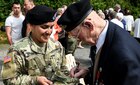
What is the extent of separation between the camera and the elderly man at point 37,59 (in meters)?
3.50

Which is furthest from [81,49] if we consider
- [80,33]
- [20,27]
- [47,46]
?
[80,33]

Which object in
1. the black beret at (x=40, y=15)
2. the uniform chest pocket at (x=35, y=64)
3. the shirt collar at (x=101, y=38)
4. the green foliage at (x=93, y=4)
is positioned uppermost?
the black beret at (x=40, y=15)

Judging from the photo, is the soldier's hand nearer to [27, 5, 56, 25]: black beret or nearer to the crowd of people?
the crowd of people

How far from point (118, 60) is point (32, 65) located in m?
1.14

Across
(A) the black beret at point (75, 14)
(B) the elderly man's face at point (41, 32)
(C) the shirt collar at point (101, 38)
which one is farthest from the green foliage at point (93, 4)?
(C) the shirt collar at point (101, 38)

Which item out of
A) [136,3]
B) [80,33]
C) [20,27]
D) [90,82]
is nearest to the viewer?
[80,33]

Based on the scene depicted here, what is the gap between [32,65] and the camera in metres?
3.55

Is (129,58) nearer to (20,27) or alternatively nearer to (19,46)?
(19,46)

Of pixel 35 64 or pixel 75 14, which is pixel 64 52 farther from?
pixel 75 14

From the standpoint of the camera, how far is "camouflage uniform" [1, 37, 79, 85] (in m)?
3.50

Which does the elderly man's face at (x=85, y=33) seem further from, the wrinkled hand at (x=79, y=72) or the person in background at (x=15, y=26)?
the person in background at (x=15, y=26)

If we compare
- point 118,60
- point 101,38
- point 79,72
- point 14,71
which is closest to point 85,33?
point 101,38

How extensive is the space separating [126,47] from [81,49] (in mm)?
10932

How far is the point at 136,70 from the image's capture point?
102 inches
